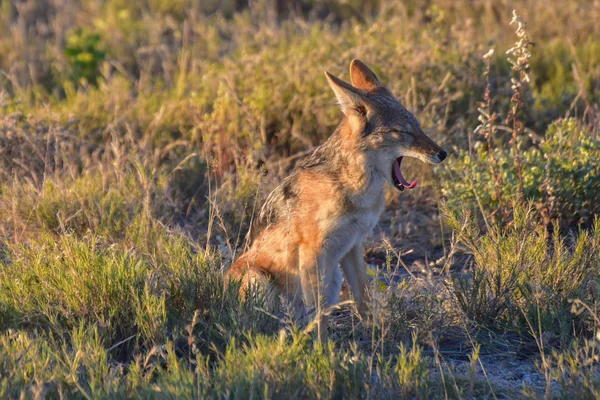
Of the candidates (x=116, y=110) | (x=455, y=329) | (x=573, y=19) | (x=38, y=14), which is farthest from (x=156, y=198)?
(x=38, y=14)

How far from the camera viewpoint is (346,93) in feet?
15.8

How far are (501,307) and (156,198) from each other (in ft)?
9.33

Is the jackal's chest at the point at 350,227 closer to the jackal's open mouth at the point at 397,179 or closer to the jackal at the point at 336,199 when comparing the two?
the jackal at the point at 336,199

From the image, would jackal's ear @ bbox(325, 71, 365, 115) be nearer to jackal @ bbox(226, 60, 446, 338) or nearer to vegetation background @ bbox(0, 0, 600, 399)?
jackal @ bbox(226, 60, 446, 338)

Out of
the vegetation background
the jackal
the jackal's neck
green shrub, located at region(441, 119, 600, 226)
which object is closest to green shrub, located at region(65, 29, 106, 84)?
the vegetation background

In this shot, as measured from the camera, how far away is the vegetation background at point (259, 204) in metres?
3.92

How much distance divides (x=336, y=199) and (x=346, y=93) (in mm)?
587

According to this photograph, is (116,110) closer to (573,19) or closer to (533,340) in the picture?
(533,340)

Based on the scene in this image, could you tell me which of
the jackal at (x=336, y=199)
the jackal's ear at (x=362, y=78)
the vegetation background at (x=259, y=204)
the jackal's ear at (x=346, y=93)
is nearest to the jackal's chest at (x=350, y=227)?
the jackal at (x=336, y=199)

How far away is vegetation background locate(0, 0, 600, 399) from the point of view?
3.92 m

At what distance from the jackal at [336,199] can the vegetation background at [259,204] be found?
0.78 ft

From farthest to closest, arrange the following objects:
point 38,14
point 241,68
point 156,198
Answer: point 38,14
point 241,68
point 156,198

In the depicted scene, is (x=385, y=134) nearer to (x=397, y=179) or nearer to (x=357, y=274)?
(x=397, y=179)

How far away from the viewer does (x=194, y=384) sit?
377 centimetres
